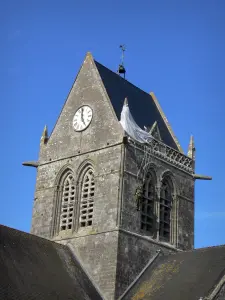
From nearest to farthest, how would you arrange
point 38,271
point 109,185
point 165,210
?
point 38,271, point 109,185, point 165,210

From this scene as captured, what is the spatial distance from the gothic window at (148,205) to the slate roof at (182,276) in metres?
1.47

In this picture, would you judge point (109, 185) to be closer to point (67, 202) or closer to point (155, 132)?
point (67, 202)

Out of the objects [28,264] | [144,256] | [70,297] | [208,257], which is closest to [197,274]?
[208,257]

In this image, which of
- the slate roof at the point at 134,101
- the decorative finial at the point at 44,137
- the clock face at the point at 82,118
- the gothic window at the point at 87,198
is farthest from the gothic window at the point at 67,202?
the slate roof at the point at 134,101

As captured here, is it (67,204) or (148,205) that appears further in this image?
(67,204)

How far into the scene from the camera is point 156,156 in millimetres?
28672

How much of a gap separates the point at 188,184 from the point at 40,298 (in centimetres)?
1064

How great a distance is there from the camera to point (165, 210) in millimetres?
28922

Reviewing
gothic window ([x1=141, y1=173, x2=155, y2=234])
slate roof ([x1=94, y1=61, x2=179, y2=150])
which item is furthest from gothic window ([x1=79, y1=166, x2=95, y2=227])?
slate roof ([x1=94, y1=61, x2=179, y2=150])

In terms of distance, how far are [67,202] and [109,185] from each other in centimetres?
266

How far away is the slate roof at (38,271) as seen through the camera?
22.3m

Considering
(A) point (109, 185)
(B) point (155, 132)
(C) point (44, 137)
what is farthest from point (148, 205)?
(C) point (44, 137)

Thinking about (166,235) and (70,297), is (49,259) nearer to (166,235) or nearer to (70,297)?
Result: (70,297)

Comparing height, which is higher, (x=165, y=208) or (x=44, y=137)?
(x=44, y=137)
